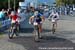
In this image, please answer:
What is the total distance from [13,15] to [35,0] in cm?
4050

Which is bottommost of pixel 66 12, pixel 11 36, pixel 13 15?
pixel 66 12

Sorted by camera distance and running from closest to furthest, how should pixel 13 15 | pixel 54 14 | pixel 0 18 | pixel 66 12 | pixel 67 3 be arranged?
pixel 13 15 → pixel 54 14 → pixel 0 18 → pixel 66 12 → pixel 67 3

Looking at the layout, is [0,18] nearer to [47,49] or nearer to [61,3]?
[47,49]

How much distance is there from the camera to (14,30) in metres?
19.5

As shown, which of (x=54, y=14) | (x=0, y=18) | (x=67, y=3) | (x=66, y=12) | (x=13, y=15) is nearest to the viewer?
(x=13, y=15)

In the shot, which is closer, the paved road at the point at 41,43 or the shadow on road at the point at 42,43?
the paved road at the point at 41,43

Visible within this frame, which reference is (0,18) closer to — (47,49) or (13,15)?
(13,15)

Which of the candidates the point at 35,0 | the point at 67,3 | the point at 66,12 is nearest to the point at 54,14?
the point at 35,0

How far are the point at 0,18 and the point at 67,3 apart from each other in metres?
69.6

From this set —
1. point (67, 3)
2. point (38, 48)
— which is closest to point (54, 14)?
point (38, 48)

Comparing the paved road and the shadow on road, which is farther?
the shadow on road

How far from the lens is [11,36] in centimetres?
1945

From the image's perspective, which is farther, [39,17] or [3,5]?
[3,5]

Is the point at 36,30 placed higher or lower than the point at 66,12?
higher
